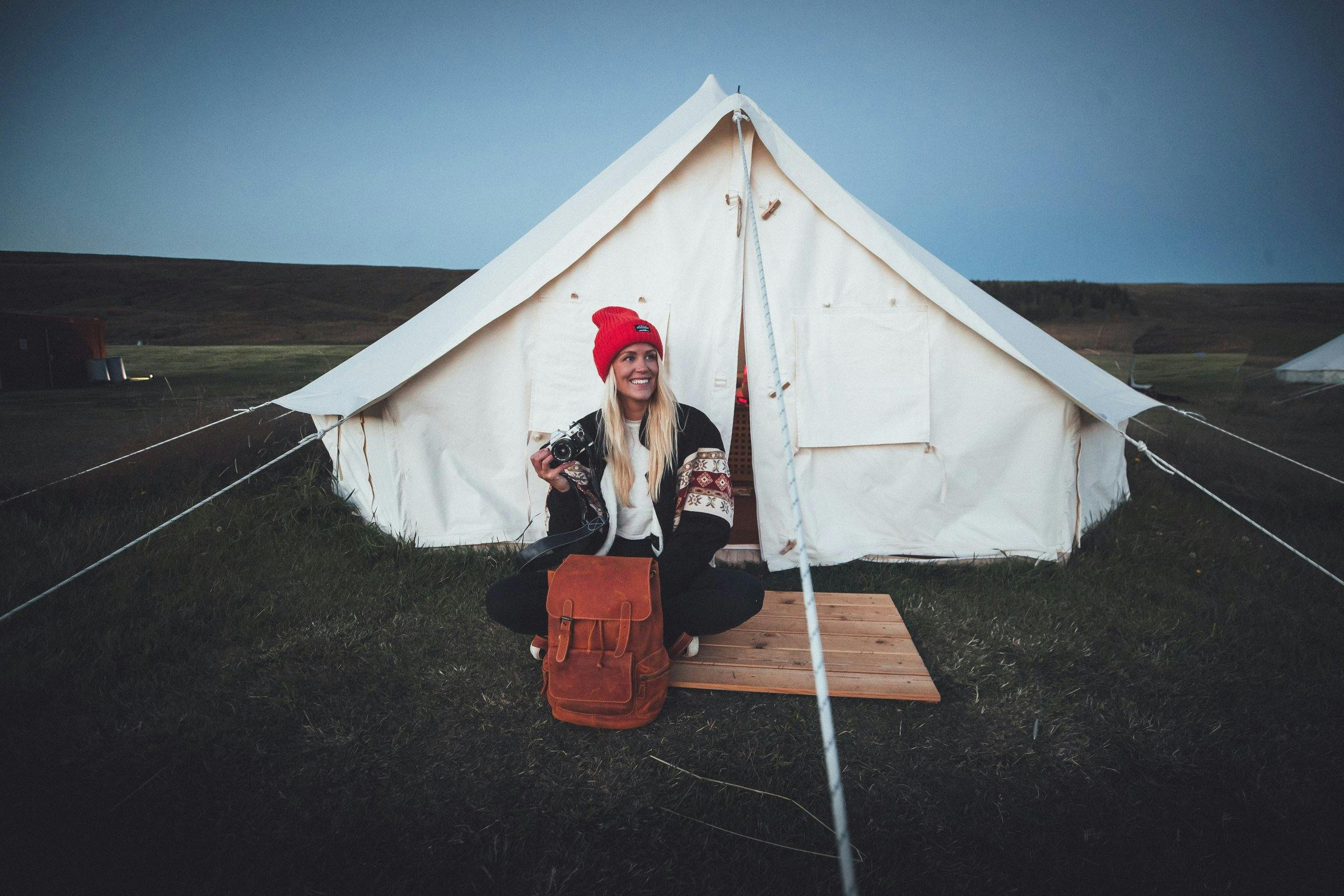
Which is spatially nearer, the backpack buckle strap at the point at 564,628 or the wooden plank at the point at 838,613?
the backpack buckle strap at the point at 564,628

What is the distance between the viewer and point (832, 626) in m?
2.44

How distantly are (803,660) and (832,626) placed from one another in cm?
31

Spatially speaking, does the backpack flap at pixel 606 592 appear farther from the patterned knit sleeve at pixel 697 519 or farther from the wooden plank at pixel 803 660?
the wooden plank at pixel 803 660

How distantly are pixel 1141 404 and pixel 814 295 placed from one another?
161 centimetres

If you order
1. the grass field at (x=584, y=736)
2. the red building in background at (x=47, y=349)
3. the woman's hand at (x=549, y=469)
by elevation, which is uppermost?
the red building in background at (x=47, y=349)

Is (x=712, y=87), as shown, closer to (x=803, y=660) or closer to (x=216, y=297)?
(x=803, y=660)

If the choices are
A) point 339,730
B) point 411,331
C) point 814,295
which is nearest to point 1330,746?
point 814,295

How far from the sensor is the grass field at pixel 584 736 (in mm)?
1394

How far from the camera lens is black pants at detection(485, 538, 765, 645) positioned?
6.43 feet

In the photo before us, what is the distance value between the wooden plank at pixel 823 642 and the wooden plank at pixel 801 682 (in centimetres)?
15

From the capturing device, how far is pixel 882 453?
2.85 m

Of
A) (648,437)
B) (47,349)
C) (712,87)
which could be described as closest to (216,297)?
(47,349)

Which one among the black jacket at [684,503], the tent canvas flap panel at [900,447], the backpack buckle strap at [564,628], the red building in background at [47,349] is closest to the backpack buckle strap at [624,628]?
the backpack buckle strap at [564,628]

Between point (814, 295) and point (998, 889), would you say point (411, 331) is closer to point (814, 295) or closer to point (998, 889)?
point (814, 295)
